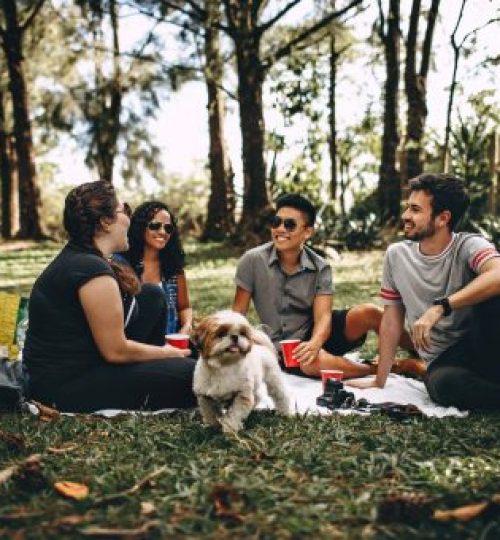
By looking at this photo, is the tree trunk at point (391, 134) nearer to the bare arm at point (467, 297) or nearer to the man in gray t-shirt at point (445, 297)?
the man in gray t-shirt at point (445, 297)

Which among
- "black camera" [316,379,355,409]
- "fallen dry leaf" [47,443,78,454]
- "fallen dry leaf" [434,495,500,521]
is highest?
"fallen dry leaf" [47,443,78,454]

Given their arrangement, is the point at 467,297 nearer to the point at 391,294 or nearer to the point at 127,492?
the point at 391,294

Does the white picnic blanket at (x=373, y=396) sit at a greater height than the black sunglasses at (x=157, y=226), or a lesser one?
lesser

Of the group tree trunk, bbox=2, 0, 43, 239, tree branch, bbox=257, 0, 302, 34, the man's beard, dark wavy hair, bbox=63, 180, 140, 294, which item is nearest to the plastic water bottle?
dark wavy hair, bbox=63, 180, 140, 294

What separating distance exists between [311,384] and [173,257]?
139cm

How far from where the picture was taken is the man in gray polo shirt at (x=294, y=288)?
18.0ft

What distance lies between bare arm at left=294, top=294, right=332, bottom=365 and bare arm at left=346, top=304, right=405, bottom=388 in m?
0.39

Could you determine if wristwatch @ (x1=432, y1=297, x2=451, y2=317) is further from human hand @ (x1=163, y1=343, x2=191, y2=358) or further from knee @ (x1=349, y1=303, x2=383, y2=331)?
human hand @ (x1=163, y1=343, x2=191, y2=358)

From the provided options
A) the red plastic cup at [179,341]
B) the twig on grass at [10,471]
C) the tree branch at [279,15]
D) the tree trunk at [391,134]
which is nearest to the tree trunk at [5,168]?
the tree trunk at [391,134]

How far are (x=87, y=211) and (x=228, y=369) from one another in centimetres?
117

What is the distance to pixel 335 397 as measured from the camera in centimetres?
464

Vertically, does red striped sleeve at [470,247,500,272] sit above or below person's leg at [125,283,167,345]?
above

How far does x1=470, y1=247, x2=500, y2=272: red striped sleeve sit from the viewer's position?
14.8ft

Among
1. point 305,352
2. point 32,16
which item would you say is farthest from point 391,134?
point 305,352
